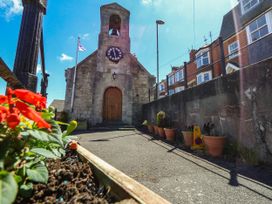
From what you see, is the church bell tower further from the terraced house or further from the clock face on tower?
the terraced house

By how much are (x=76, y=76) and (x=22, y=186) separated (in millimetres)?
10585

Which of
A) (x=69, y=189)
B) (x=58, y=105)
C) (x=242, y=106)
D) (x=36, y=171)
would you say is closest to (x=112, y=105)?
(x=242, y=106)

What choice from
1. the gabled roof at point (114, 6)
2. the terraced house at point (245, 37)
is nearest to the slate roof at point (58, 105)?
the gabled roof at point (114, 6)

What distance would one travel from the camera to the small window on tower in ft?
38.9

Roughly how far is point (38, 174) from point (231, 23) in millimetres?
17645

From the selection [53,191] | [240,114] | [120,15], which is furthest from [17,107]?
[120,15]

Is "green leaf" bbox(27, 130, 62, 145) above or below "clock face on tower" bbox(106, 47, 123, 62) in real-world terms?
below

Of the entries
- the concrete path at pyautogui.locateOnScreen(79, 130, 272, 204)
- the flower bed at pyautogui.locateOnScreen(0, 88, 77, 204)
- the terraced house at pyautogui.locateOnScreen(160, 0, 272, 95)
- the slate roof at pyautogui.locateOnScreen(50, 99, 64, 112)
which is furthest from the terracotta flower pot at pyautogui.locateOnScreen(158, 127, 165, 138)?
the slate roof at pyautogui.locateOnScreen(50, 99, 64, 112)

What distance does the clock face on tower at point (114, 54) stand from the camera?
36.8ft

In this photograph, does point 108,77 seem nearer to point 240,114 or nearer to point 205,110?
point 205,110

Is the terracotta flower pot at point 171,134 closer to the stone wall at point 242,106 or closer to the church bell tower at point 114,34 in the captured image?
the stone wall at point 242,106

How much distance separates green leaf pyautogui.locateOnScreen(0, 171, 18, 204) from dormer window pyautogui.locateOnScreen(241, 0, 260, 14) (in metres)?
14.6

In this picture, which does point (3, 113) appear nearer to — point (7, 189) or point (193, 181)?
point (7, 189)

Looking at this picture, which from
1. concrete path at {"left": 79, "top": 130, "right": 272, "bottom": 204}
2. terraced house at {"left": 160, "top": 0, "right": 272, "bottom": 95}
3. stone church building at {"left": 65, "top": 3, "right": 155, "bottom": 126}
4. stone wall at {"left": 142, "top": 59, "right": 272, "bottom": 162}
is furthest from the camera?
stone church building at {"left": 65, "top": 3, "right": 155, "bottom": 126}
